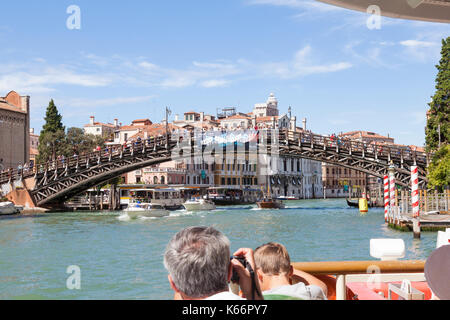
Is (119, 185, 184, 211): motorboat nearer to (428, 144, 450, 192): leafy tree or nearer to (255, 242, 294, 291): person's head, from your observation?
(428, 144, 450, 192): leafy tree

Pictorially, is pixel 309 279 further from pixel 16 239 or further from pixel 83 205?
pixel 83 205

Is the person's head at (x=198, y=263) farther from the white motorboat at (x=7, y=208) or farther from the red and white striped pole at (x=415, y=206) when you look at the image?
the white motorboat at (x=7, y=208)

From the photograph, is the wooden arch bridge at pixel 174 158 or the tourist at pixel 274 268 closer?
the tourist at pixel 274 268

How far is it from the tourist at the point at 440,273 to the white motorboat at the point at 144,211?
2266 cm

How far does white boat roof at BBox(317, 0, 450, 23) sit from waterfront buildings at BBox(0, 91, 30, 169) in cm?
3747

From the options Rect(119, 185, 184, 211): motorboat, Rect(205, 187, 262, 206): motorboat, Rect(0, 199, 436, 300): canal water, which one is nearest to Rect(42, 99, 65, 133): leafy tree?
Rect(119, 185, 184, 211): motorboat

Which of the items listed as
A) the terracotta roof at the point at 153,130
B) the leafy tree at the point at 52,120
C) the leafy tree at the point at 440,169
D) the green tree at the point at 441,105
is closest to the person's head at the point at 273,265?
the leafy tree at the point at 440,169

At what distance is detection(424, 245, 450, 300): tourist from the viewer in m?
1.81

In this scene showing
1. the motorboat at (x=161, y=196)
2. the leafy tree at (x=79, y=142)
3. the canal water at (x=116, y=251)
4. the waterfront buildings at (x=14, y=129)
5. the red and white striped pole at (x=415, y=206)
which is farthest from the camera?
the leafy tree at (x=79, y=142)

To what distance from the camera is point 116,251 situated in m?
12.2

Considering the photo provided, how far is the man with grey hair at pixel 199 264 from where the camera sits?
5.01 ft
